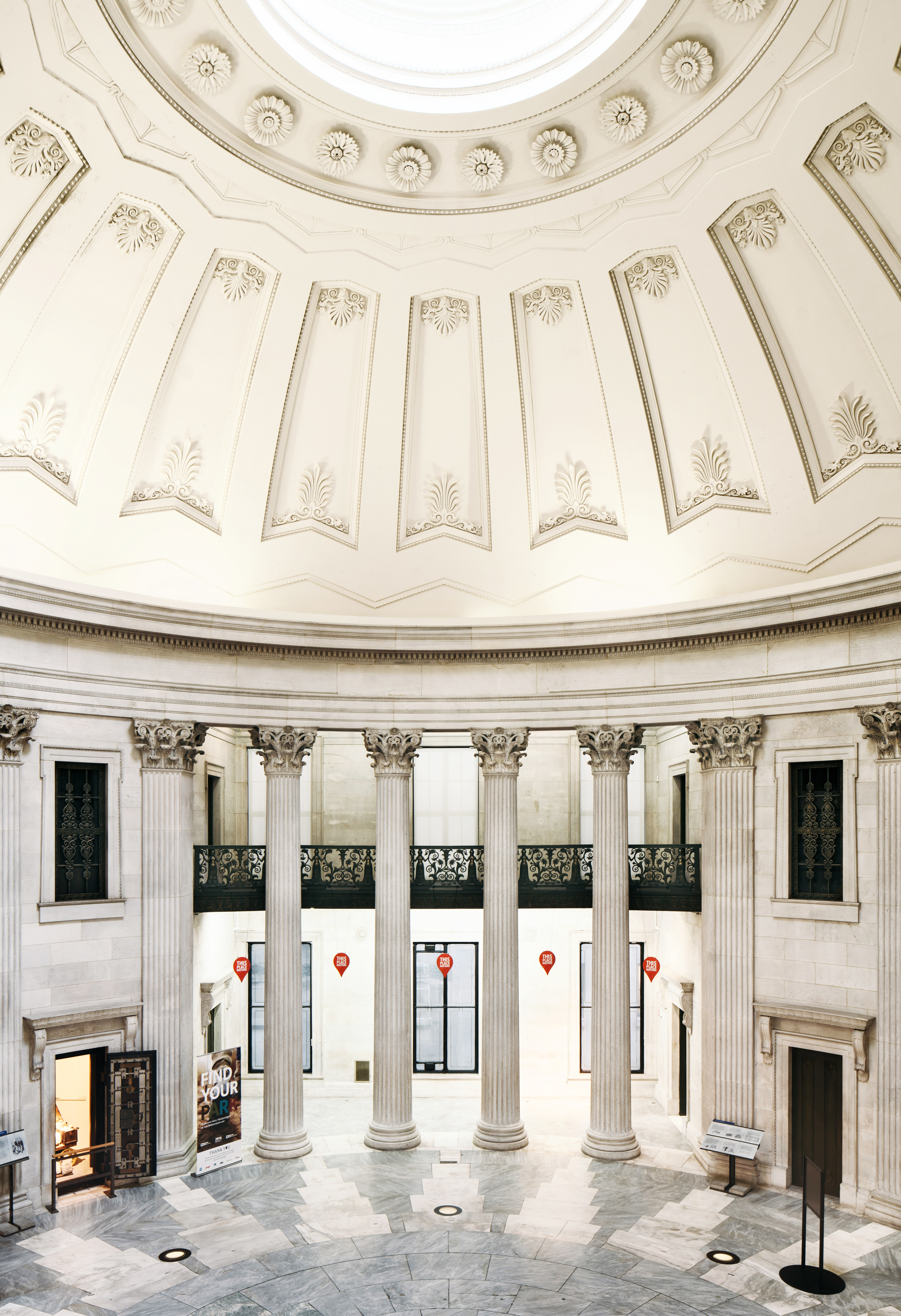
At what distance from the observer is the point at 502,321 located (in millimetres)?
17625

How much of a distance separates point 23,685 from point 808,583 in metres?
12.4

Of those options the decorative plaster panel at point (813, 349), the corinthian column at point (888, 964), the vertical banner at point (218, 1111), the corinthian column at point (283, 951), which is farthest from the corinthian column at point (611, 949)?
the vertical banner at point (218, 1111)

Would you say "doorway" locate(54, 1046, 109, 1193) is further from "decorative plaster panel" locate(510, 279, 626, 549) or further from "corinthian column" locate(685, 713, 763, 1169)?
"decorative plaster panel" locate(510, 279, 626, 549)

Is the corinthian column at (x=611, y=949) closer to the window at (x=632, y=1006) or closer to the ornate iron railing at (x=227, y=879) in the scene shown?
the window at (x=632, y=1006)

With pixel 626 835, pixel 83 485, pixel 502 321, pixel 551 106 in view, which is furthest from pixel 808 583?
pixel 83 485

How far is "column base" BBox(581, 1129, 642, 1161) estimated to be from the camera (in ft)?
57.3

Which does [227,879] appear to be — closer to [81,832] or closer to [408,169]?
[81,832]

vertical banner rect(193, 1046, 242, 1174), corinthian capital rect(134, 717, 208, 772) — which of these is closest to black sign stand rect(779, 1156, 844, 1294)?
vertical banner rect(193, 1046, 242, 1174)

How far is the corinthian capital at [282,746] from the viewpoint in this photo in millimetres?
18281

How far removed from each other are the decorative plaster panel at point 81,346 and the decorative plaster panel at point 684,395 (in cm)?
761

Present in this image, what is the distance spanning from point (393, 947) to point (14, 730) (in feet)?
24.8

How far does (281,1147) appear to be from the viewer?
691 inches

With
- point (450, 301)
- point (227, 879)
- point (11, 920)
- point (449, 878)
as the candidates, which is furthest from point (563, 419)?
point (11, 920)

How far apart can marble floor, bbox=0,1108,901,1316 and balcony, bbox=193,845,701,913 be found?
4461 mm
